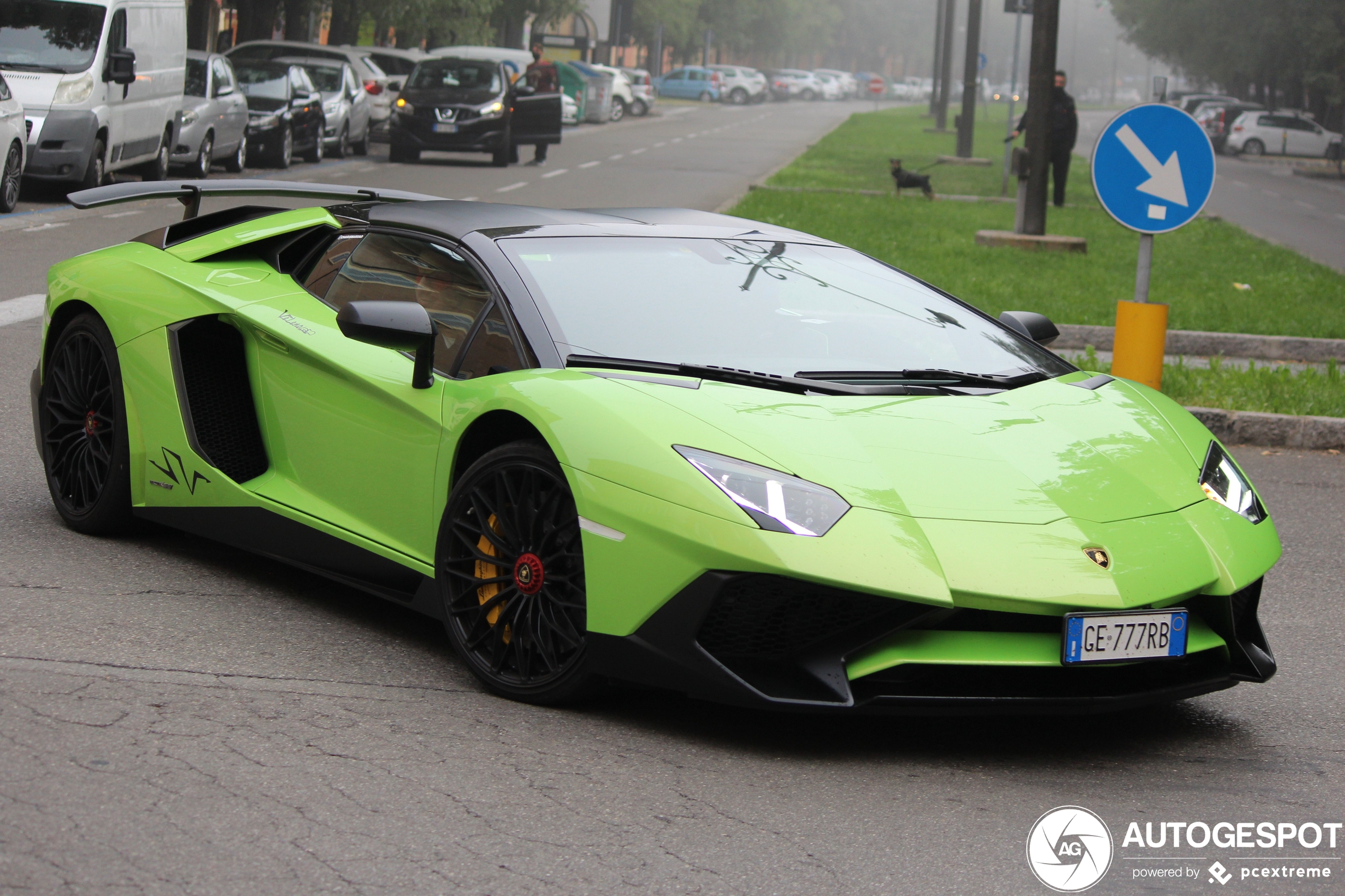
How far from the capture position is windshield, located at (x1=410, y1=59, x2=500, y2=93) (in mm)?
29141

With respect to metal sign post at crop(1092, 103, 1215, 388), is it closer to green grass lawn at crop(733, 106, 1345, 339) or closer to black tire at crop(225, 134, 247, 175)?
green grass lawn at crop(733, 106, 1345, 339)

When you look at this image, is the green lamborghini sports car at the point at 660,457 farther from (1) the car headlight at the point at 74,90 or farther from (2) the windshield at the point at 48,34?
(2) the windshield at the point at 48,34

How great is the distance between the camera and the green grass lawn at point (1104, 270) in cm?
982

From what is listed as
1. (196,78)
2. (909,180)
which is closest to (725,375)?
(196,78)

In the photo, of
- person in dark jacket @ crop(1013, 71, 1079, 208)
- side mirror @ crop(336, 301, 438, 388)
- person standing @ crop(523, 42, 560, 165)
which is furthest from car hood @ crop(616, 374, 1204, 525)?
person standing @ crop(523, 42, 560, 165)

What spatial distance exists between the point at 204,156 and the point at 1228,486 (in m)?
19.9

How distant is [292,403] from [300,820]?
190cm

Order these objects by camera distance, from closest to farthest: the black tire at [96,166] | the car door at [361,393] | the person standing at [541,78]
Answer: the car door at [361,393], the black tire at [96,166], the person standing at [541,78]

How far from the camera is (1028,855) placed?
345 cm

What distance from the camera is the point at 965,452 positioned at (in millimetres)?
4180

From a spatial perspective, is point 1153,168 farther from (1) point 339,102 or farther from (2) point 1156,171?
(1) point 339,102

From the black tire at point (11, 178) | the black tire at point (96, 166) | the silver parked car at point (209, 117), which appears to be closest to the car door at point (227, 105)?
the silver parked car at point (209, 117)

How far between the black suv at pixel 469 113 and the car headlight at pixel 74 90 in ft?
34.1

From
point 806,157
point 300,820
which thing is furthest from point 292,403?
point 806,157
